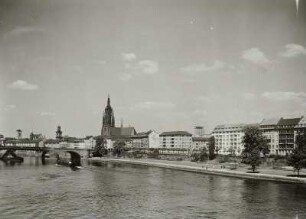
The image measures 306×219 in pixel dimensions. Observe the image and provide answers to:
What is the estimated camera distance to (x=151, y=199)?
36.9 m

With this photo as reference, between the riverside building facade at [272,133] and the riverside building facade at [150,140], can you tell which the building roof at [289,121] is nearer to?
the riverside building facade at [272,133]

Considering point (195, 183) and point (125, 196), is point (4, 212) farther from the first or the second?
point (195, 183)

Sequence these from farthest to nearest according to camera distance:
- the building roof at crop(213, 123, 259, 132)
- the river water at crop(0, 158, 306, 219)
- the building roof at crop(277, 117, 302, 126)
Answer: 1. the building roof at crop(213, 123, 259, 132)
2. the building roof at crop(277, 117, 302, 126)
3. the river water at crop(0, 158, 306, 219)

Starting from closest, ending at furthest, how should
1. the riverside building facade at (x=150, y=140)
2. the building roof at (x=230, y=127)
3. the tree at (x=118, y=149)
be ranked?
the building roof at (x=230, y=127) < the tree at (x=118, y=149) < the riverside building facade at (x=150, y=140)

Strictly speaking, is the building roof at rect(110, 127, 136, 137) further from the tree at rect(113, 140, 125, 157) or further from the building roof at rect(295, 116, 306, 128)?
the building roof at rect(295, 116, 306, 128)

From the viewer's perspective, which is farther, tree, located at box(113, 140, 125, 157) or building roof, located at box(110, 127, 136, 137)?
building roof, located at box(110, 127, 136, 137)

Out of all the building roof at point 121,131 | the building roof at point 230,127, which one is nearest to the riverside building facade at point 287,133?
the building roof at point 230,127

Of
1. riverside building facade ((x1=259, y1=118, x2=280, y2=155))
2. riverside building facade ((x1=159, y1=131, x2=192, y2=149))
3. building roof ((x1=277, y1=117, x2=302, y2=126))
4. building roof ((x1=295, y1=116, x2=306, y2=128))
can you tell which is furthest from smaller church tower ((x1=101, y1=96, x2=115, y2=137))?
building roof ((x1=295, y1=116, x2=306, y2=128))

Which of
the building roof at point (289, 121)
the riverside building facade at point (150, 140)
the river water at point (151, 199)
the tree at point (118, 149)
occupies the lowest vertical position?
the river water at point (151, 199)

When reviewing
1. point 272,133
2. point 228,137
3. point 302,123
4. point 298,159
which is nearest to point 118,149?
point 228,137

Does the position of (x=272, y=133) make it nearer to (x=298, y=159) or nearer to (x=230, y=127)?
(x=230, y=127)

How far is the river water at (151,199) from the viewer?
1189 inches

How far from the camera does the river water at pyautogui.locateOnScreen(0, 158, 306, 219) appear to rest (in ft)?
99.1

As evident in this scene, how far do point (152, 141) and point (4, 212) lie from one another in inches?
5341
